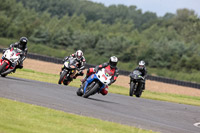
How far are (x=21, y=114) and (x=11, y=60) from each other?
9.28 metres

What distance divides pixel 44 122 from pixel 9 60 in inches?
386

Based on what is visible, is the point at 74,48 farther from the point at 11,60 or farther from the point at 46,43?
the point at 11,60

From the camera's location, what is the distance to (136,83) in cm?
2248

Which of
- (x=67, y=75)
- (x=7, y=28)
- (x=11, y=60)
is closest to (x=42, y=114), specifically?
(x=11, y=60)

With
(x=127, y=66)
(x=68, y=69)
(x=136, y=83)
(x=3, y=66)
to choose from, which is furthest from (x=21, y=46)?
(x=127, y=66)

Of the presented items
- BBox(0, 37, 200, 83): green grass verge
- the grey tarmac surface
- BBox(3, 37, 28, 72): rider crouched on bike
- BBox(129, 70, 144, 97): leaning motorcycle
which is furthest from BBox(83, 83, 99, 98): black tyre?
BBox(0, 37, 200, 83): green grass verge

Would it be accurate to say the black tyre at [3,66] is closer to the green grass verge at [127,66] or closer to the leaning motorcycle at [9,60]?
the leaning motorcycle at [9,60]

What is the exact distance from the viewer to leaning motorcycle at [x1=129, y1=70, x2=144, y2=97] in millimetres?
21859

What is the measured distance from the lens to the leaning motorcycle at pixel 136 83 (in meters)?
21.9

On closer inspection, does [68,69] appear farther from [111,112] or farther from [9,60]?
[111,112]

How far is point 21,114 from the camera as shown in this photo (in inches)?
372

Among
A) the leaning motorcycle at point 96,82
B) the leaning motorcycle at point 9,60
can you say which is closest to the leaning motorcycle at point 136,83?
the leaning motorcycle at point 9,60

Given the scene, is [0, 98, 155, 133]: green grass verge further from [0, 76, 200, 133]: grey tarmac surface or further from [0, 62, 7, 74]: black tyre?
[0, 62, 7, 74]: black tyre

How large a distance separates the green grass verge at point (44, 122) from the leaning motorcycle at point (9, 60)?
755 centimetres
